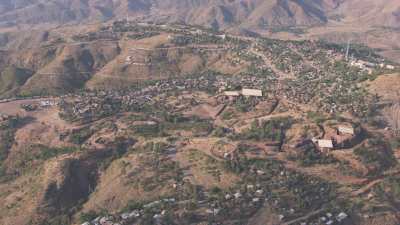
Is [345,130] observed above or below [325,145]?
above

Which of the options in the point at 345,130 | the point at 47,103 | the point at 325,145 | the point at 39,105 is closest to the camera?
the point at 325,145

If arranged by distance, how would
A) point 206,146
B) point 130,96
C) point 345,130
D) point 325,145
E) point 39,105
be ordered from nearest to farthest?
point 325,145
point 345,130
point 206,146
point 39,105
point 130,96

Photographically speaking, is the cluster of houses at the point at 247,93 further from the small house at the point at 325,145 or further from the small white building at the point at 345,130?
the small house at the point at 325,145

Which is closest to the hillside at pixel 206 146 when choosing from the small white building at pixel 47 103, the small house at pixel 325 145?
the small house at pixel 325 145

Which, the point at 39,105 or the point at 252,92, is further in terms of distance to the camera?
the point at 39,105

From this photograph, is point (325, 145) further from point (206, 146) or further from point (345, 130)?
point (206, 146)

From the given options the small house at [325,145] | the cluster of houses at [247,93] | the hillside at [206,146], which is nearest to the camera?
the hillside at [206,146]

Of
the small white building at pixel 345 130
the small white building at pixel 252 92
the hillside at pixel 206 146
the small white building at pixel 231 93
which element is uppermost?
the small white building at pixel 252 92

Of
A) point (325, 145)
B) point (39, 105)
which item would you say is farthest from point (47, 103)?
point (325, 145)

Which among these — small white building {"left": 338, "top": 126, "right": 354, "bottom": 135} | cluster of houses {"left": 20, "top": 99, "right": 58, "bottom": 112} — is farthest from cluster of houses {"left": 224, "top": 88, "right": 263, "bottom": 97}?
cluster of houses {"left": 20, "top": 99, "right": 58, "bottom": 112}

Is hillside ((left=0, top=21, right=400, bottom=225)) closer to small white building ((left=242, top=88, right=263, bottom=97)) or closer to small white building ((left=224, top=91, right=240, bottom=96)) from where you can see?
small white building ((left=242, top=88, right=263, bottom=97))

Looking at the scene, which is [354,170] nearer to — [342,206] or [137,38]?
[342,206]
